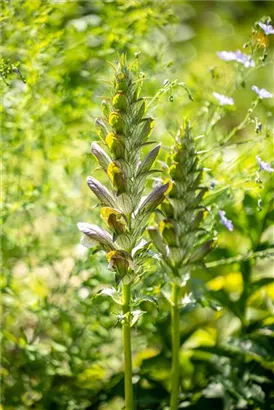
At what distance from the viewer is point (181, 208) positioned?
1.13m

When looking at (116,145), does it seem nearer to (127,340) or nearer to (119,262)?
(119,262)

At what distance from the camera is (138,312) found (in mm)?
1058

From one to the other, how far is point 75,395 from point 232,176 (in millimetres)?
549

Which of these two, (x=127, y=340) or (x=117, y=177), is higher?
(x=117, y=177)

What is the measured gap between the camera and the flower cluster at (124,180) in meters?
1.00

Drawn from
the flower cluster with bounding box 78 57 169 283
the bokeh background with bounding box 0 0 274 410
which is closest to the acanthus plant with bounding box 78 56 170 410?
the flower cluster with bounding box 78 57 169 283

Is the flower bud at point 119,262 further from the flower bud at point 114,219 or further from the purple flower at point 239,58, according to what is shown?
the purple flower at point 239,58

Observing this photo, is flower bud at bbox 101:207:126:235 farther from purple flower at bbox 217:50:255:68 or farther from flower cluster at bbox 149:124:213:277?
purple flower at bbox 217:50:255:68

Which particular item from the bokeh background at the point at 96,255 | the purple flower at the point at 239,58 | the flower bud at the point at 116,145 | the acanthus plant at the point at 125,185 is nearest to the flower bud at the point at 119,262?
the acanthus plant at the point at 125,185

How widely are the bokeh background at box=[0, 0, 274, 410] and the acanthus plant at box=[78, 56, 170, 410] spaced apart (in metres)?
0.28

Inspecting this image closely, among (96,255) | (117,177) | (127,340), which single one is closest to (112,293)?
(127,340)

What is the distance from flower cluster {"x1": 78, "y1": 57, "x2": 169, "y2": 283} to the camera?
3.29 feet

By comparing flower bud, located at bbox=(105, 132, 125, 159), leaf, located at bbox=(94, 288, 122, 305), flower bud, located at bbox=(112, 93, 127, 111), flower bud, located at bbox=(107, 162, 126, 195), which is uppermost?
flower bud, located at bbox=(112, 93, 127, 111)

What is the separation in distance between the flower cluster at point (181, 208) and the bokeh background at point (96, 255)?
0.56 feet
